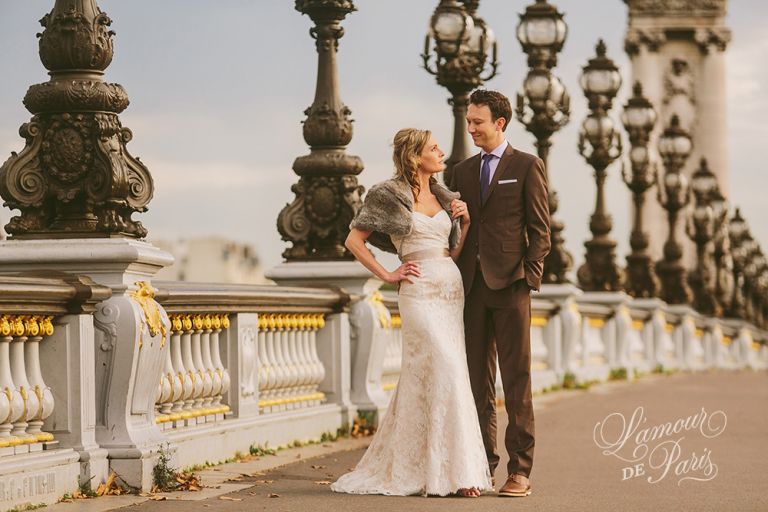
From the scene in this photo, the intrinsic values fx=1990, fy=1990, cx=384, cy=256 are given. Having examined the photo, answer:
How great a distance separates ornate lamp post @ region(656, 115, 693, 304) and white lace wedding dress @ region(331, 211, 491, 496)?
3058 cm

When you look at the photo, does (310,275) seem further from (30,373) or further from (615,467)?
(30,373)

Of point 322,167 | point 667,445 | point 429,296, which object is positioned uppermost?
point 322,167

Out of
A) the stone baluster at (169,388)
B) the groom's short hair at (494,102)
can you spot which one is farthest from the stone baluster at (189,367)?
the groom's short hair at (494,102)

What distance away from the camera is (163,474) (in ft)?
38.8

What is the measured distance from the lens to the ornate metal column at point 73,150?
38.7ft

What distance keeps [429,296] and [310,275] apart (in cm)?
508

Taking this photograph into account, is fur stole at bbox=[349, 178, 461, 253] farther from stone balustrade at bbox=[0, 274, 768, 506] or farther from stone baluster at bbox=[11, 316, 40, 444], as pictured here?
stone baluster at bbox=[11, 316, 40, 444]

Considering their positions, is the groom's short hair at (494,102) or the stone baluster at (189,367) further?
the stone baluster at (189,367)

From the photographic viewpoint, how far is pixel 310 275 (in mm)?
16891

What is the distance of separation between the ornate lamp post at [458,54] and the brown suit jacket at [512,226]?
335 inches

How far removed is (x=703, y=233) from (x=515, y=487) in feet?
128

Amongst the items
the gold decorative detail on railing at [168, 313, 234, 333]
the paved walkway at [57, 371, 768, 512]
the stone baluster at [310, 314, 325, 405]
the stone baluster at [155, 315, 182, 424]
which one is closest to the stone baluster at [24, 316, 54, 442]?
the paved walkway at [57, 371, 768, 512]

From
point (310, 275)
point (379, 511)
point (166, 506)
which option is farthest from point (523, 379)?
point (310, 275)

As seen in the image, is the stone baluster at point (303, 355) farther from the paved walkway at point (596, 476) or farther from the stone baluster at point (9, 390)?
the stone baluster at point (9, 390)
